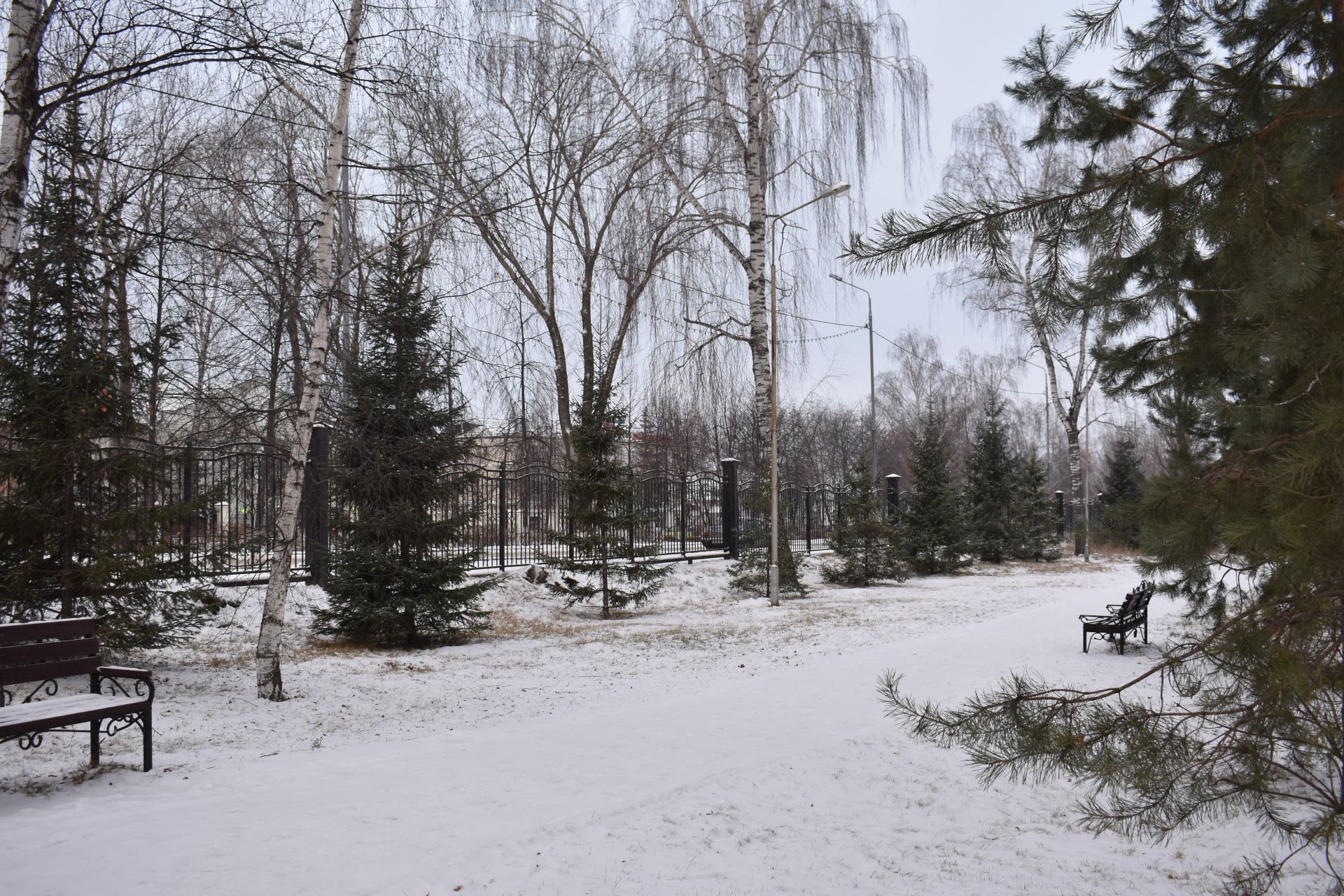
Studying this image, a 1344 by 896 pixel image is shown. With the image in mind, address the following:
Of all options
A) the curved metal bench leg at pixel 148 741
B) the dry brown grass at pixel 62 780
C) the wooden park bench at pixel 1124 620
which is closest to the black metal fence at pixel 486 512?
the curved metal bench leg at pixel 148 741

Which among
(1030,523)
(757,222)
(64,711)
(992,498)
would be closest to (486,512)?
(757,222)

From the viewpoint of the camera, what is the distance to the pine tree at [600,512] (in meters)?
13.3

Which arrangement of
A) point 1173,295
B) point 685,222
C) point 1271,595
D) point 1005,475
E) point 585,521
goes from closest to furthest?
point 1271,595 < point 1173,295 < point 585,521 < point 685,222 < point 1005,475

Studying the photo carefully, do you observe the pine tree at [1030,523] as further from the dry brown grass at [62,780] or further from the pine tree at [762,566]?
the dry brown grass at [62,780]

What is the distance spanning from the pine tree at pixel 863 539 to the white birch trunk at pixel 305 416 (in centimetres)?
1300

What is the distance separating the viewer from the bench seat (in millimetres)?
4992

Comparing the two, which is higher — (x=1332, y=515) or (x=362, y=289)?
(x=362, y=289)

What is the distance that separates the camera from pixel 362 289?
12.2 meters

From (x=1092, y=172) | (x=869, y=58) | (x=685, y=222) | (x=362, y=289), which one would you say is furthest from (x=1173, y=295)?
(x=685, y=222)

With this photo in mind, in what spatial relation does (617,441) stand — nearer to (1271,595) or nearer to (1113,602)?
(1113,602)

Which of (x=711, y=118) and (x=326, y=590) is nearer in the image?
(x=326, y=590)

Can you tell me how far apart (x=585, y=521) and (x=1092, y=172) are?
32.8 ft

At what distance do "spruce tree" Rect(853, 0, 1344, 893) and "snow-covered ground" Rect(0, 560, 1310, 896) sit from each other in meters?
1.29

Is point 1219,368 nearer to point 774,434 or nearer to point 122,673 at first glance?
point 122,673
